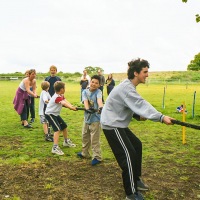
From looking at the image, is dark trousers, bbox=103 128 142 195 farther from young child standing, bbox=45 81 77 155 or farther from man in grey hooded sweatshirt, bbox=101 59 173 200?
young child standing, bbox=45 81 77 155

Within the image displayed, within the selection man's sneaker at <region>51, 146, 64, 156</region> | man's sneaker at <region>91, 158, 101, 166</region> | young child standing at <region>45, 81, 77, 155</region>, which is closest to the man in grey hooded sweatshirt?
man's sneaker at <region>91, 158, 101, 166</region>

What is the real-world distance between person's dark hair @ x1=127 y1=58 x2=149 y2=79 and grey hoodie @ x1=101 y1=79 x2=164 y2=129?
120 millimetres

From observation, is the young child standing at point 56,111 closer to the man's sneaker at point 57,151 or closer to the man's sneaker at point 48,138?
the man's sneaker at point 57,151

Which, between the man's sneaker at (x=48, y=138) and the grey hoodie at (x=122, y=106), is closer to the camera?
the grey hoodie at (x=122, y=106)

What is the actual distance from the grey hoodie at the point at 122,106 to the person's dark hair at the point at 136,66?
0.39 feet

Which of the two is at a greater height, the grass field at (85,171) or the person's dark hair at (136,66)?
the person's dark hair at (136,66)

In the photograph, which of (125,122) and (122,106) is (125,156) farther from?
(122,106)

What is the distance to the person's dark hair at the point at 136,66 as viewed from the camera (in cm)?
413

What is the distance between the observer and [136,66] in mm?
4148

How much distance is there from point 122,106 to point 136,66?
607 millimetres

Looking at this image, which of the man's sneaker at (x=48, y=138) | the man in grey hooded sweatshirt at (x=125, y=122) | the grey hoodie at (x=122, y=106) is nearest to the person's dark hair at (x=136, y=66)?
the man in grey hooded sweatshirt at (x=125, y=122)

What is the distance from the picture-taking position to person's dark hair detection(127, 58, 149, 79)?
4.13 metres

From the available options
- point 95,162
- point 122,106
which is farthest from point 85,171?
point 122,106

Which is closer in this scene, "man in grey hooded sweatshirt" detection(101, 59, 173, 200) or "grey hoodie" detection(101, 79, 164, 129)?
"grey hoodie" detection(101, 79, 164, 129)
